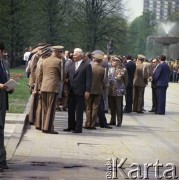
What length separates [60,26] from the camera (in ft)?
200

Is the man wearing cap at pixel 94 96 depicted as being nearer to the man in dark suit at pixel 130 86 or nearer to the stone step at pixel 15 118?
the stone step at pixel 15 118

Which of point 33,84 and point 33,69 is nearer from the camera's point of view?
point 33,84

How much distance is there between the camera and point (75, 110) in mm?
13336

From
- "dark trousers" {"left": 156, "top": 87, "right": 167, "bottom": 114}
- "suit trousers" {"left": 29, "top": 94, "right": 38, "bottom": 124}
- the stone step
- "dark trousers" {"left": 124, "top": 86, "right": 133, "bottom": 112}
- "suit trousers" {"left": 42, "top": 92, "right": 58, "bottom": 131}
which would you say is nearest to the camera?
"suit trousers" {"left": 42, "top": 92, "right": 58, "bottom": 131}

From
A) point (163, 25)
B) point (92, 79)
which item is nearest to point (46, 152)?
point (92, 79)

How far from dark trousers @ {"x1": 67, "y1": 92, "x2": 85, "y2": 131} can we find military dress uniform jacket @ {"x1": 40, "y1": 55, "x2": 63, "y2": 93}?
23.4 inches

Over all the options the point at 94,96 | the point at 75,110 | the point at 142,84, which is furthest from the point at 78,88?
the point at 142,84

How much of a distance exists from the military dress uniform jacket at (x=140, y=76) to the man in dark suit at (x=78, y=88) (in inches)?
244

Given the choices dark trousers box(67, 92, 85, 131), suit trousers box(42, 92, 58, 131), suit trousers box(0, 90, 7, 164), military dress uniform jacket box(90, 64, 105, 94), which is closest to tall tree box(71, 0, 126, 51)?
military dress uniform jacket box(90, 64, 105, 94)

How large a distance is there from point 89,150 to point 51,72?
2.63m

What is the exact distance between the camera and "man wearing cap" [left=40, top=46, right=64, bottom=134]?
12625 millimetres

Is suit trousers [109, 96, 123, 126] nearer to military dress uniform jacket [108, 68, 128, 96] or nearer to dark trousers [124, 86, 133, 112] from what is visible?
military dress uniform jacket [108, 68, 128, 96]

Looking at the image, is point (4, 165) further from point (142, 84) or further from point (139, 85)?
point (142, 84)

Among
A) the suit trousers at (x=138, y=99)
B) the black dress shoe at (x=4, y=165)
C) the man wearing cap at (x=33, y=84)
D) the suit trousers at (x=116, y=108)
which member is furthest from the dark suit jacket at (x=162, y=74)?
the black dress shoe at (x=4, y=165)
